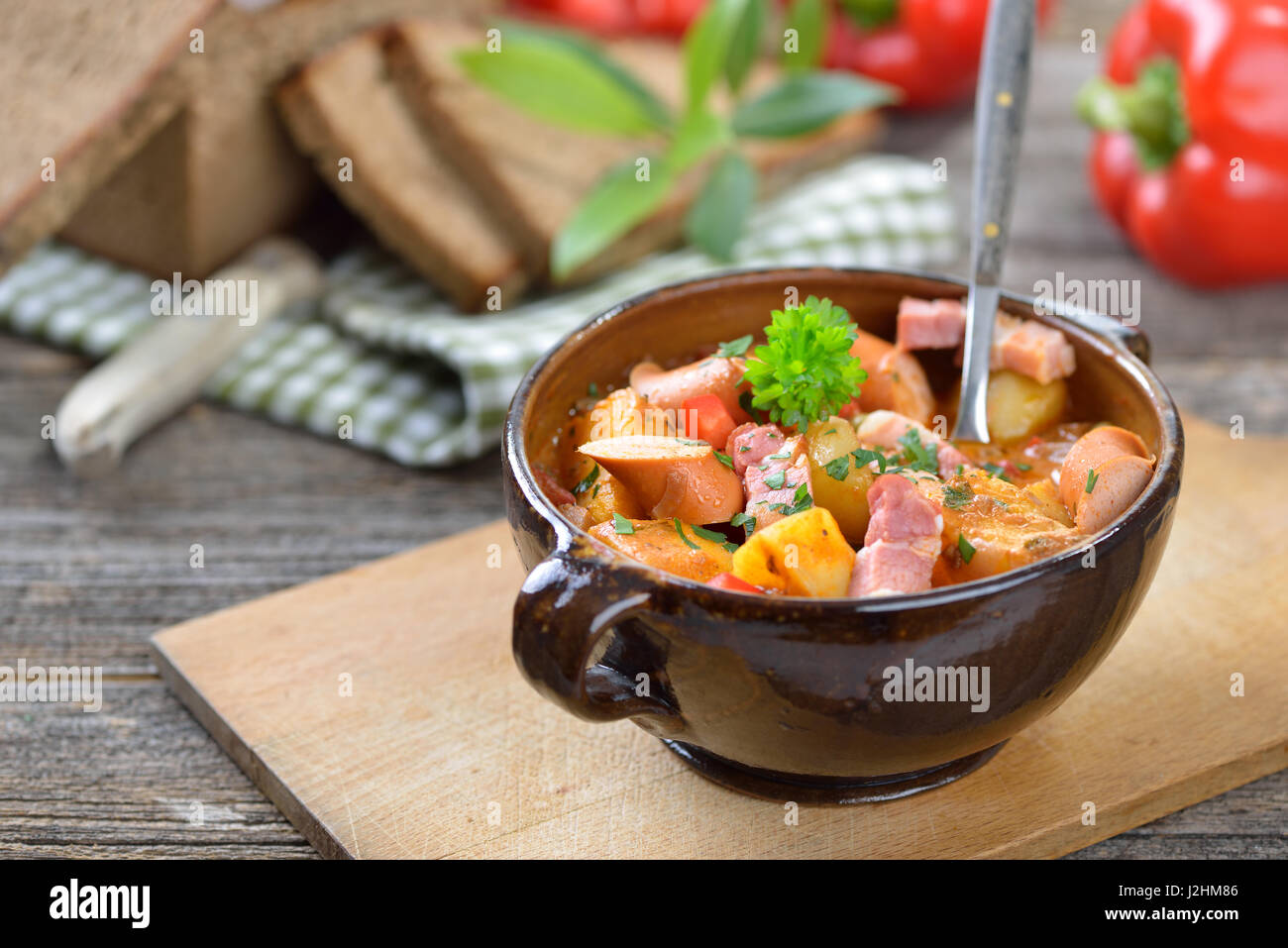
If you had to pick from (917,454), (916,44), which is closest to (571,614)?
(917,454)

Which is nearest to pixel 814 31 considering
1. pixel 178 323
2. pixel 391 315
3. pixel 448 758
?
pixel 391 315

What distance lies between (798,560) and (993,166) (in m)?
0.78

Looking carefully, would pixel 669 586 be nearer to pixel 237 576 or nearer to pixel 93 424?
pixel 237 576

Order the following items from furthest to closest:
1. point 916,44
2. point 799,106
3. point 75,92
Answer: point 916,44 → point 799,106 → point 75,92

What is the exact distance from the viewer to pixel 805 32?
10.4ft

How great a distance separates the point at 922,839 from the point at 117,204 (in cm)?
220

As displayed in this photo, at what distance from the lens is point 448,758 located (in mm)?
1598

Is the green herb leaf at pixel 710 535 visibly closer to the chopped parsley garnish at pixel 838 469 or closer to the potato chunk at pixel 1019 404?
the chopped parsley garnish at pixel 838 469

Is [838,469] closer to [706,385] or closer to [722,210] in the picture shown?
[706,385]

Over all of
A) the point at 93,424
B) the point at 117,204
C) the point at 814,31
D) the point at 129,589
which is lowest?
the point at 129,589

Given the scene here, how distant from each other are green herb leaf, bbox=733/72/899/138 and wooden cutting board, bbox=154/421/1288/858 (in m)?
1.31

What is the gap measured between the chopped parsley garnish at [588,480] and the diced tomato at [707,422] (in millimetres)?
120

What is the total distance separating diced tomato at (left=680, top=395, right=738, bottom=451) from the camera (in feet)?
5.15

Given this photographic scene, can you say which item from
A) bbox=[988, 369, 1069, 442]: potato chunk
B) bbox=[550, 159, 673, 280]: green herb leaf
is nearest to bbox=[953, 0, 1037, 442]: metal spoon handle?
bbox=[988, 369, 1069, 442]: potato chunk
